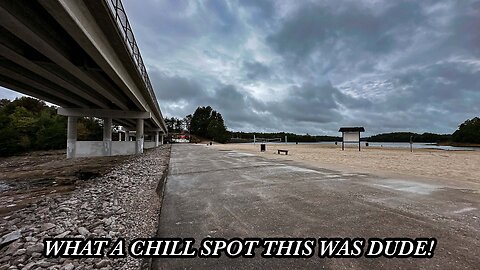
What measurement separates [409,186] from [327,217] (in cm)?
508

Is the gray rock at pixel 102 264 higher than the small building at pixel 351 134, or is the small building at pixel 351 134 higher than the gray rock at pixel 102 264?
the small building at pixel 351 134

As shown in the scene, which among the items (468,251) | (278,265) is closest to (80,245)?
(278,265)

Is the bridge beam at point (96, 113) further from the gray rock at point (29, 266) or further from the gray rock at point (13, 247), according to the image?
the gray rock at point (29, 266)

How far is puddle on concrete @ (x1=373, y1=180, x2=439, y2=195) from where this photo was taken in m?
6.93

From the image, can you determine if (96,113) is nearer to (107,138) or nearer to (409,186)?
(107,138)

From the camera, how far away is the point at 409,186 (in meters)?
7.57

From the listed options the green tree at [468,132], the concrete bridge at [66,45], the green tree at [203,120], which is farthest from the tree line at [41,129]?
the concrete bridge at [66,45]

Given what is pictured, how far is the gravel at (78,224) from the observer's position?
10.4 ft

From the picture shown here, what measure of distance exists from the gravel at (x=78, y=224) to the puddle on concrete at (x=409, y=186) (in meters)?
7.51

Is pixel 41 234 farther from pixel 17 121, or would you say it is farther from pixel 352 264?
pixel 17 121

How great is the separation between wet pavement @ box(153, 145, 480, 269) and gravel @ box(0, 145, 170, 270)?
521 millimetres

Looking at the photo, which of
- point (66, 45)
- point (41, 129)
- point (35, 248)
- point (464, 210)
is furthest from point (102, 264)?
point (41, 129)

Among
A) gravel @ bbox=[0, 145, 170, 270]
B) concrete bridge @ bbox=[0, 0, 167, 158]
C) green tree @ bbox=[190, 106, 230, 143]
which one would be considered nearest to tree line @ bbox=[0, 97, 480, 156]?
green tree @ bbox=[190, 106, 230, 143]

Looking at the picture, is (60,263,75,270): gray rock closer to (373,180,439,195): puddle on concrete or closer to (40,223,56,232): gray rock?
(40,223,56,232): gray rock
